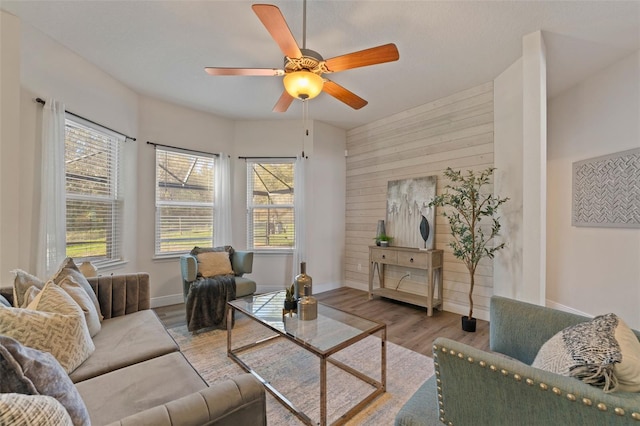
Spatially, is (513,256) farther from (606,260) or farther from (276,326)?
(276,326)

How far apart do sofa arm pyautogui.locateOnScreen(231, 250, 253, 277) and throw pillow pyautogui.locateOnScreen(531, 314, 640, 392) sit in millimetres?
3084

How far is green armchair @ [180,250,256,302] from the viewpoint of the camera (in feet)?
9.93

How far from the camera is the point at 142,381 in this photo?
49.9 inches

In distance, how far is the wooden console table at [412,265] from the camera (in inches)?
135

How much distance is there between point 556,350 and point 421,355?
61.4 inches

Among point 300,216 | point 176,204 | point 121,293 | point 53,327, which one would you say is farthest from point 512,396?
point 176,204

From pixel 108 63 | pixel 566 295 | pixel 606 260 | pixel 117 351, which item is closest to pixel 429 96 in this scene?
pixel 606 260

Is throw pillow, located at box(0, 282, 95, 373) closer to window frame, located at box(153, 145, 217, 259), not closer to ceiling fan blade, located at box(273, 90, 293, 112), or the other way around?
ceiling fan blade, located at box(273, 90, 293, 112)

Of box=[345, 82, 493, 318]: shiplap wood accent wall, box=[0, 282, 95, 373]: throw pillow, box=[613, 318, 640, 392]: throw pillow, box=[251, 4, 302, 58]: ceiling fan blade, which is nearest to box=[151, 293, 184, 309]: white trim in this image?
box=[0, 282, 95, 373]: throw pillow

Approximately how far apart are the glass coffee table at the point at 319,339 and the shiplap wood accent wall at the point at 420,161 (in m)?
1.59

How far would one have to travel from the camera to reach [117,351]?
1544 millimetres

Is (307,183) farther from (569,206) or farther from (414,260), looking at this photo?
(569,206)

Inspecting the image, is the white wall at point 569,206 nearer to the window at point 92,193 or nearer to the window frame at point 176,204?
the window frame at point 176,204

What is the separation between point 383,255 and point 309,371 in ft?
7.11
